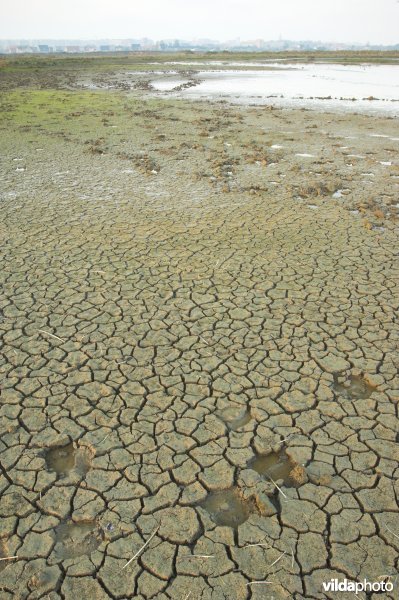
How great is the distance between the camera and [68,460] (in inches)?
137

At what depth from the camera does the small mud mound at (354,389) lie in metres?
4.12

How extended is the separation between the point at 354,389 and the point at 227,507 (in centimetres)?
178

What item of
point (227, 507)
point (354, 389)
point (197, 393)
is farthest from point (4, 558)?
point (354, 389)

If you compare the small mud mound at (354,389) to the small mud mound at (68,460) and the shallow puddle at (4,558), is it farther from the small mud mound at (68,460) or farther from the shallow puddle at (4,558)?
the shallow puddle at (4,558)

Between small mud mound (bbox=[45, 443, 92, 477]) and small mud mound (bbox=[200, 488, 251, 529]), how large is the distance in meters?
0.97

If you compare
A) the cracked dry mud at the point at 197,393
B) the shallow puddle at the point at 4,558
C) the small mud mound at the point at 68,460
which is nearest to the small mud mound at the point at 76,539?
the cracked dry mud at the point at 197,393

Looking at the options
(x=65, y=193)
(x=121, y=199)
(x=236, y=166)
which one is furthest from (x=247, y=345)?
(x=236, y=166)

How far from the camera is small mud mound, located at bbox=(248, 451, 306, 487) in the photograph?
331 cm

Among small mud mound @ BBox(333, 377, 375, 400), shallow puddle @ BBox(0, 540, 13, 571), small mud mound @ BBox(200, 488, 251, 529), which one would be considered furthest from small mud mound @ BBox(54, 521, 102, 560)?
small mud mound @ BBox(333, 377, 375, 400)

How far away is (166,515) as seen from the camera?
3045 mm

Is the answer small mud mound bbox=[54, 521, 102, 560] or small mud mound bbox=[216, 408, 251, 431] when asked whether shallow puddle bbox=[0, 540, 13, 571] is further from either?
small mud mound bbox=[216, 408, 251, 431]

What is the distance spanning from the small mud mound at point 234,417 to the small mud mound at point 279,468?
360 millimetres

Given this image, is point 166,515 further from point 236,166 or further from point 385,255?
point 236,166

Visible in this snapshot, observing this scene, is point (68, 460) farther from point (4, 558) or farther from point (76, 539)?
point (4, 558)
